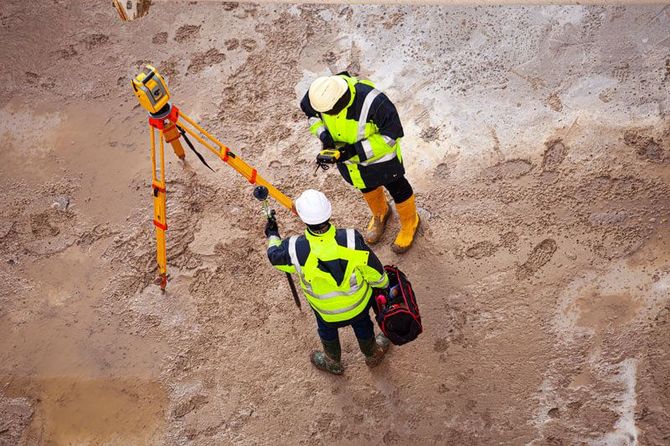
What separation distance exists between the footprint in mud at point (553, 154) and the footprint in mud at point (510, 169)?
118 mm

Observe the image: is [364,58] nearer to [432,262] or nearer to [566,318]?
[432,262]

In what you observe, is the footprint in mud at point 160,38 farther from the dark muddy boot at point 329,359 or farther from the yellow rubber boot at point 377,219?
the dark muddy boot at point 329,359

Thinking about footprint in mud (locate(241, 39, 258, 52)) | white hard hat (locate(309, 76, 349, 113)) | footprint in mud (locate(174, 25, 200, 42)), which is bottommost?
footprint in mud (locate(241, 39, 258, 52))

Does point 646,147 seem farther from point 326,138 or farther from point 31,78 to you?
point 31,78

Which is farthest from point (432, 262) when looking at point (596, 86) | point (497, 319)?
point (596, 86)

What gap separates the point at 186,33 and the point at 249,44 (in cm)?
70

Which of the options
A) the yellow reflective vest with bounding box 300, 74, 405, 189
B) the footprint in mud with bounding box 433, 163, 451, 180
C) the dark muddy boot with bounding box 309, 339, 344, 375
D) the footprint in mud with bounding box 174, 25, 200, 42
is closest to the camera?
the yellow reflective vest with bounding box 300, 74, 405, 189

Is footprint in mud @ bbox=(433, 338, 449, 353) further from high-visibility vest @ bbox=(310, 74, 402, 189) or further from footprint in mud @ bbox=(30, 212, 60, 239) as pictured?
footprint in mud @ bbox=(30, 212, 60, 239)

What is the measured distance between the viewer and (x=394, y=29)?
20.7 ft

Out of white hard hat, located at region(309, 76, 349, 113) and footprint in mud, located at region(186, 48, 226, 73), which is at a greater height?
white hard hat, located at region(309, 76, 349, 113)

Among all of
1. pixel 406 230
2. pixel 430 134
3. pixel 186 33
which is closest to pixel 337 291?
pixel 406 230

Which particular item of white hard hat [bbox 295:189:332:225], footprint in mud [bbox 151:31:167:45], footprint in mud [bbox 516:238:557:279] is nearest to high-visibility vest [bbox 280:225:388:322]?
white hard hat [bbox 295:189:332:225]

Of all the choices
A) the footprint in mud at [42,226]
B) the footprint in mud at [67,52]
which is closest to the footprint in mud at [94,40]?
the footprint in mud at [67,52]

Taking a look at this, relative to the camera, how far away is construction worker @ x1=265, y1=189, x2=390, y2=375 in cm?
364
